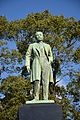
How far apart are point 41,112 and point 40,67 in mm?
1317

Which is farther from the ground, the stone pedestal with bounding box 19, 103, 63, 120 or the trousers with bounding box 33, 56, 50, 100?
the trousers with bounding box 33, 56, 50, 100

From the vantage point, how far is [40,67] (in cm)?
962

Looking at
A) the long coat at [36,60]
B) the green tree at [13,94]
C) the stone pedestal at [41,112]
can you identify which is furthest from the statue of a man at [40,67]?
the green tree at [13,94]

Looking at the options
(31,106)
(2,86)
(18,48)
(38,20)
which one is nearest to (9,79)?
(2,86)

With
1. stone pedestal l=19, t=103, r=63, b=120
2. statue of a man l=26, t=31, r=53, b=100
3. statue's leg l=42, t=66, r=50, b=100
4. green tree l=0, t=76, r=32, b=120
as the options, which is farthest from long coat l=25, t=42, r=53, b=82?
green tree l=0, t=76, r=32, b=120

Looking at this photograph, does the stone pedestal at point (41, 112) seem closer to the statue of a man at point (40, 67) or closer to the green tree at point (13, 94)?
the statue of a man at point (40, 67)

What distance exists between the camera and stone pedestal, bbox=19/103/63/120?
8836 millimetres

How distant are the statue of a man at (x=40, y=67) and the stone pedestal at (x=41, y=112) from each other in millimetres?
475

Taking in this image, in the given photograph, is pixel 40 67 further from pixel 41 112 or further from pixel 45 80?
pixel 41 112

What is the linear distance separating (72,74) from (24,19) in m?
4.26

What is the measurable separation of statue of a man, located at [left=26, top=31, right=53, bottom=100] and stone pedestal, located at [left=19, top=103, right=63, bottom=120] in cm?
47

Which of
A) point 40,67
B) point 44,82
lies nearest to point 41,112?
point 44,82

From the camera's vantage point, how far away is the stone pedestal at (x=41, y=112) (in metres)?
8.84

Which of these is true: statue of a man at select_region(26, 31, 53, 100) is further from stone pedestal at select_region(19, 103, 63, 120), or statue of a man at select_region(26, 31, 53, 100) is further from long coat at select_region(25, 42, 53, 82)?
stone pedestal at select_region(19, 103, 63, 120)
